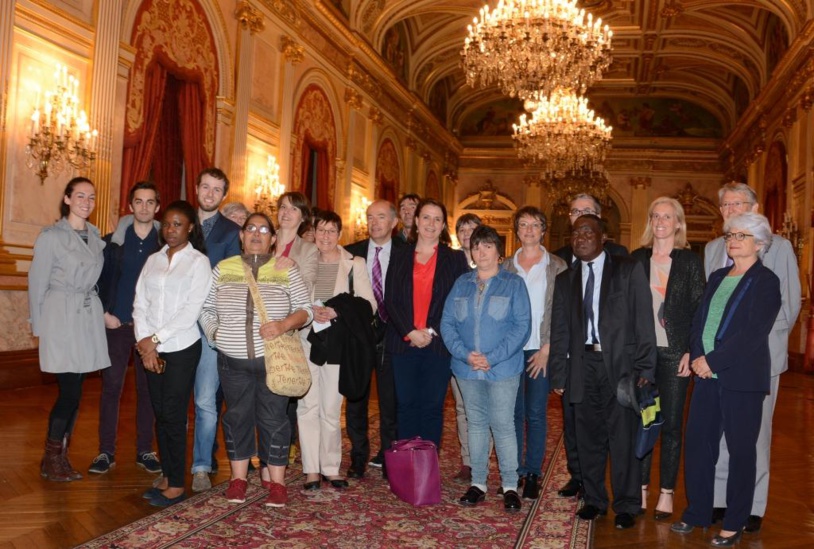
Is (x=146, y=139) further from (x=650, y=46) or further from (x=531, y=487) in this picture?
(x=650, y=46)

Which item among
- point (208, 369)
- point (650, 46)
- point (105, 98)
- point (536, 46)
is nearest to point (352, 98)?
point (536, 46)

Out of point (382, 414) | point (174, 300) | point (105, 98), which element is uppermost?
point (105, 98)

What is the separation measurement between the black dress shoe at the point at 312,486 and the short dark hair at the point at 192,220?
1.49m

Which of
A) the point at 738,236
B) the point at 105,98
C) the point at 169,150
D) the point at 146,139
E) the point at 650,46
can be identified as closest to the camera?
the point at 738,236

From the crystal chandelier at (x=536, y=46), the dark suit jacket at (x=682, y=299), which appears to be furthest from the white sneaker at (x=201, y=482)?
the crystal chandelier at (x=536, y=46)

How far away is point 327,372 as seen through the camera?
4695mm

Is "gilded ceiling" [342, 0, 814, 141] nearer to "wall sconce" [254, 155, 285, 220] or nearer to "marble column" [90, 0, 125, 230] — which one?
"wall sconce" [254, 155, 285, 220]

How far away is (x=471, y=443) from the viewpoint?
14.7 ft

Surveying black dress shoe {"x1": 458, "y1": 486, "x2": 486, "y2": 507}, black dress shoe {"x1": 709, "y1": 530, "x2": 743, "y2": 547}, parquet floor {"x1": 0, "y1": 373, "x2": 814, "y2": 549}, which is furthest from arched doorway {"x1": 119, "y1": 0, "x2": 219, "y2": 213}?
black dress shoe {"x1": 709, "y1": 530, "x2": 743, "y2": 547}

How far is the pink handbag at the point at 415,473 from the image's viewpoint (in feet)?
14.1

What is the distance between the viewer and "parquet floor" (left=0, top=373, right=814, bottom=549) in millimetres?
3686

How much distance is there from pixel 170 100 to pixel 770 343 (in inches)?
320

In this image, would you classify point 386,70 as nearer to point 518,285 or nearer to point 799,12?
point 799,12

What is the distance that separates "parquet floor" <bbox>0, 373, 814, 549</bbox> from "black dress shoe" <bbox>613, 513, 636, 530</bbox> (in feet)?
0.12
